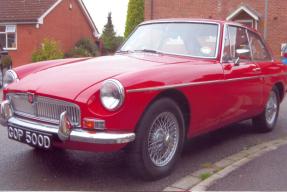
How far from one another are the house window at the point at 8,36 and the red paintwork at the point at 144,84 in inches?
942

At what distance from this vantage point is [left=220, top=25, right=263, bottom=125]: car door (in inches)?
227

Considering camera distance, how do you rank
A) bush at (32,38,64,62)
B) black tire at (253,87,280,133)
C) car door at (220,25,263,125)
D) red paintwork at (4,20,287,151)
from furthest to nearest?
bush at (32,38,64,62) → black tire at (253,87,280,133) → car door at (220,25,263,125) → red paintwork at (4,20,287,151)

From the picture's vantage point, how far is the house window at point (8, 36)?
2852cm

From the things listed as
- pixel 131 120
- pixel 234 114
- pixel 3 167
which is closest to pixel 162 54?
pixel 234 114

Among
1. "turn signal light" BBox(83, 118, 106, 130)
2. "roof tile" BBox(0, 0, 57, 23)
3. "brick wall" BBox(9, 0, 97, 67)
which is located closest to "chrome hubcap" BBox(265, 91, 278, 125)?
"turn signal light" BBox(83, 118, 106, 130)

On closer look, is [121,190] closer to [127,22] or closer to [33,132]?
[33,132]

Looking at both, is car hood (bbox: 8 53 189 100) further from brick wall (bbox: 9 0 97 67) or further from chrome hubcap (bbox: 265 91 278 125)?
brick wall (bbox: 9 0 97 67)

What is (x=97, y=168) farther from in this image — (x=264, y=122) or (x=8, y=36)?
(x=8, y=36)

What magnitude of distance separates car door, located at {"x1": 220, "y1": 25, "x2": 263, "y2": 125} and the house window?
23.7 m

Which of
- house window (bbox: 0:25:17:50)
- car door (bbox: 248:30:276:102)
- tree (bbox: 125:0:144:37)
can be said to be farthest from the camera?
tree (bbox: 125:0:144:37)

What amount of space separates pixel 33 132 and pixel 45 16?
1002 inches

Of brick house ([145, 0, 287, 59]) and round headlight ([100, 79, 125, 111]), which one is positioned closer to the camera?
round headlight ([100, 79, 125, 111])

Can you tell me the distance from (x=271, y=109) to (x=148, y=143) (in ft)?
11.2

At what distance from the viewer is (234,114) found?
600 centimetres
